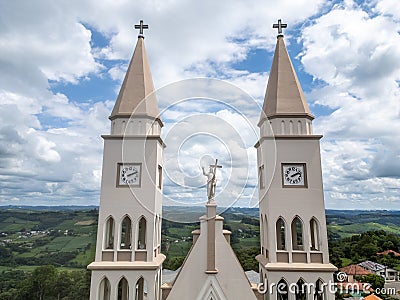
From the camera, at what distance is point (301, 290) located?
15336mm

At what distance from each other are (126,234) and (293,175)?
10650 millimetres

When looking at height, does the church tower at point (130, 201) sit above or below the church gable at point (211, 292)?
above

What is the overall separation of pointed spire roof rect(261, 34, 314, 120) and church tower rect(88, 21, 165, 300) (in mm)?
7074

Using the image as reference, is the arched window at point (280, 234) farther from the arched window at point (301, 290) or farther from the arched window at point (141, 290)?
the arched window at point (141, 290)

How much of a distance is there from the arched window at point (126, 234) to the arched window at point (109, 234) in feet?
2.09

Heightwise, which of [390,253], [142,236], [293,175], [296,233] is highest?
[293,175]

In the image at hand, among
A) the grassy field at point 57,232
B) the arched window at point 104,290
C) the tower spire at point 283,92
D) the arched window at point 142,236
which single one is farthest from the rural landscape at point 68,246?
the tower spire at point 283,92

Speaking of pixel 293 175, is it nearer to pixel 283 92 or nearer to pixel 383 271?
pixel 283 92

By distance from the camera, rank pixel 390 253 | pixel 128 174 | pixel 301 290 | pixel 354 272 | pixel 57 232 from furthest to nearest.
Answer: pixel 57 232 < pixel 390 253 < pixel 354 272 < pixel 128 174 < pixel 301 290

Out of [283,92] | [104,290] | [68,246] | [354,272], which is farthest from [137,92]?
[68,246]

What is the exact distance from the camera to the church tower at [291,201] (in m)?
14.9

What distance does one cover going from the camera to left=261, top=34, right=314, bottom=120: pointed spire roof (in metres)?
16.7

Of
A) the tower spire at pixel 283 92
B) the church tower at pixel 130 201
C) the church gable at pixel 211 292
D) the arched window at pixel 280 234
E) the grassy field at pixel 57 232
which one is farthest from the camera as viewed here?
the grassy field at pixel 57 232

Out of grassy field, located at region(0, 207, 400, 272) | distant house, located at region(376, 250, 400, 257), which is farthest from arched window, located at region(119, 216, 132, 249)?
distant house, located at region(376, 250, 400, 257)
